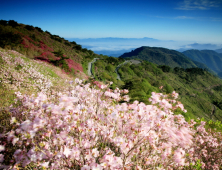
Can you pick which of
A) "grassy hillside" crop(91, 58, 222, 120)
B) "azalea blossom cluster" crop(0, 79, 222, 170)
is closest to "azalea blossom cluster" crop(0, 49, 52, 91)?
"azalea blossom cluster" crop(0, 79, 222, 170)

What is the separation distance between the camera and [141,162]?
2688 millimetres

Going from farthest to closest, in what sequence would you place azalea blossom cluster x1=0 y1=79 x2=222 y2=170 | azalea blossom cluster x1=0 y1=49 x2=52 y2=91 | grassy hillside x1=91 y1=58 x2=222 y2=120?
grassy hillside x1=91 y1=58 x2=222 y2=120 → azalea blossom cluster x1=0 y1=49 x2=52 y2=91 → azalea blossom cluster x1=0 y1=79 x2=222 y2=170

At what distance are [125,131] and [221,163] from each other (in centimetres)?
639

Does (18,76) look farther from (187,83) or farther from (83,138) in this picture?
(187,83)

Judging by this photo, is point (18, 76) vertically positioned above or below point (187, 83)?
above

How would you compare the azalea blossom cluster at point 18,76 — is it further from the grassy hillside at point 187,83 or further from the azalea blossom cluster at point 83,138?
the grassy hillside at point 187,83

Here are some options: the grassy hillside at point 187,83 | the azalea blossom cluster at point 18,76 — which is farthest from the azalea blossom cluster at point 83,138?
the grassy hillside at point 187,83

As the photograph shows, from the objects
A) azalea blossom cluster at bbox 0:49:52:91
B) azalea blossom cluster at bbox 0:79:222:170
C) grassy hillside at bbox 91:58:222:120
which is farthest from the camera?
grassy hillside at bbox 91:58:222:120

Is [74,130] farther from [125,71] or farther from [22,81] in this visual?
[125,71]

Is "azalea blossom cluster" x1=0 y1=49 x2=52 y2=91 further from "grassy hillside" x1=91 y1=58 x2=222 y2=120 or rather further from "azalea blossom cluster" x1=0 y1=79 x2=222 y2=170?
"grassy hillside" x1=91 y1=58 x2=222 y2=120

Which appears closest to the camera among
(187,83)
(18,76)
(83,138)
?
(83,138)

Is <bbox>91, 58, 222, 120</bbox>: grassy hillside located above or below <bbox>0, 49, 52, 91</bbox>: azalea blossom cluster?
below

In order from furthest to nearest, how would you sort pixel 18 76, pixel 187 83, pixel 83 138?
pixel 187 83 < pixel 18 76 < pixel 83 138

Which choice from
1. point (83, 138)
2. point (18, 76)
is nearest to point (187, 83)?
point (18, 76)
